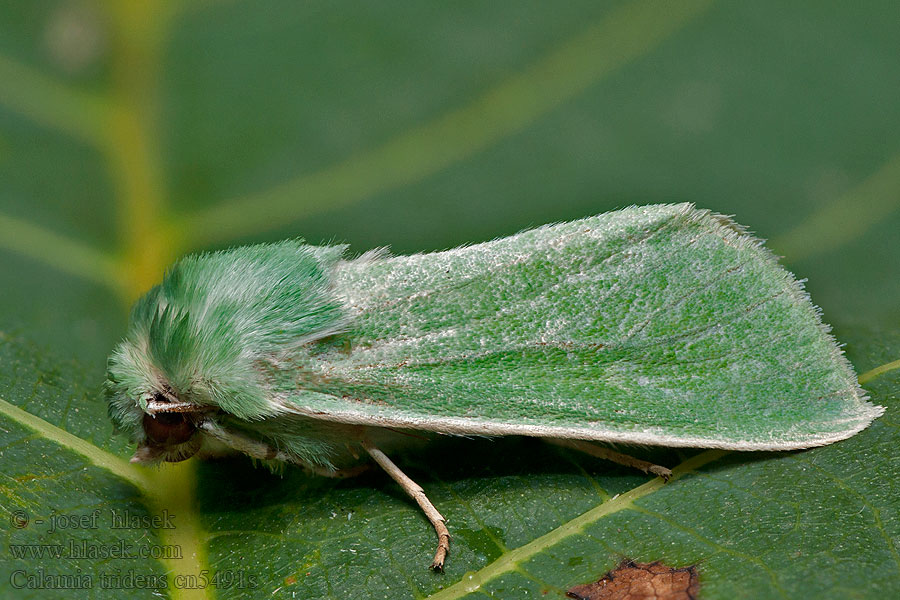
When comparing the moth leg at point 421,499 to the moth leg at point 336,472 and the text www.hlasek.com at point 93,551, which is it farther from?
the text www.hlasek.com at point 93,551

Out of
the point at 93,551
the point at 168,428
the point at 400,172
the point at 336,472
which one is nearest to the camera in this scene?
the point at 93,551

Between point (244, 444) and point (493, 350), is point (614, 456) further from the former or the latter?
point (244, 444)

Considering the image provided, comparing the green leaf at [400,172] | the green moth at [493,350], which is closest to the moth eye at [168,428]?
the green moth at [493,350]

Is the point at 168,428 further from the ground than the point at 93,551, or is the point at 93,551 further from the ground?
the point at 168,428

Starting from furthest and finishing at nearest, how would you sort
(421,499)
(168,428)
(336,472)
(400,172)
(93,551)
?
(400,172) → (336,472) → (168,428) → (421,499) → (93,551)

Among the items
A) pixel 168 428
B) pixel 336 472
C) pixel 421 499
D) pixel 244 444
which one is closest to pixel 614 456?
pixel 421 499

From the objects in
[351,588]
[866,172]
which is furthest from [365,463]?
[866,172]

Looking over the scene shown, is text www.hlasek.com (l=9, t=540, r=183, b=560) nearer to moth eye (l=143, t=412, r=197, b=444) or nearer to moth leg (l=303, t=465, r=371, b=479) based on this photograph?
moth eye (l=143, t=412, r=197, b=444)

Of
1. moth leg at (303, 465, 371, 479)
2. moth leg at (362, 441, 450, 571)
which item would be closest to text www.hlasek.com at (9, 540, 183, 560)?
moth leg at (303, 465, 371, 479)

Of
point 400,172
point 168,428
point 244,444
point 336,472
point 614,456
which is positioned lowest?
point 614,456
